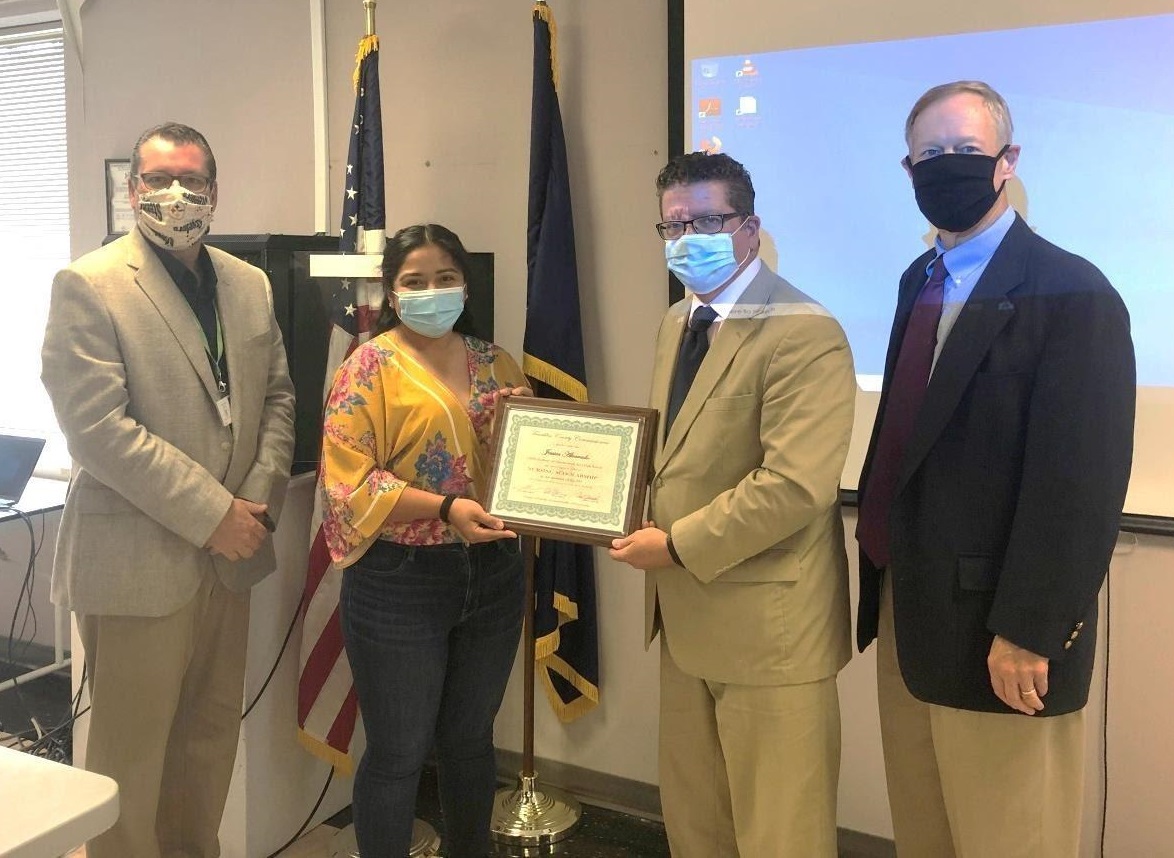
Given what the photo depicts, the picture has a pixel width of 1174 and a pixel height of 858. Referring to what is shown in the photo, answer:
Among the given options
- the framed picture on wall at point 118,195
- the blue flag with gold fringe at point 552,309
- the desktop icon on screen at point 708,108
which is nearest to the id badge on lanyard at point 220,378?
the blue flag with gold fringe at point 552,309

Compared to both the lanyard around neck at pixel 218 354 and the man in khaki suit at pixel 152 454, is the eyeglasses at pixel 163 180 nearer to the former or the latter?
the man in khaki suit at pixel 152 454

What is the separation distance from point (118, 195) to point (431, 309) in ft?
7.16

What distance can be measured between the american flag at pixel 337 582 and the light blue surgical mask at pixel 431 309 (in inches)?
17.1

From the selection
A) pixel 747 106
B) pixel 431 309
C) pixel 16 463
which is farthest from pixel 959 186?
pixel 16 463

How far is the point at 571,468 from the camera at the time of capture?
5.91 ft

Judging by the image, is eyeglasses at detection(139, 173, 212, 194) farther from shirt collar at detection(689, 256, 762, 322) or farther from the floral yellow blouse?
shirt collar at detection(689, 256, 762, 322)

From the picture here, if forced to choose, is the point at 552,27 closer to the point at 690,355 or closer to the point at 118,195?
the point at 690,355

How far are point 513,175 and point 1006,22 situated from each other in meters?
1.34

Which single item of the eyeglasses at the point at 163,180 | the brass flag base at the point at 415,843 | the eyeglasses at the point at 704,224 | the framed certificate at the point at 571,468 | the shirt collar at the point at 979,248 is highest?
the eyeglasses at the point at 163,180

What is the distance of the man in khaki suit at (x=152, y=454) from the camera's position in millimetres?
1786

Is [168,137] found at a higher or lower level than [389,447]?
higher

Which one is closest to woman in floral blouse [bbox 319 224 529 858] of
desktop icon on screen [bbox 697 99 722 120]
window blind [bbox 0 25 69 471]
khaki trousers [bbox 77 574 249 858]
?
khaki trousers [bbox 77 574 249 858]

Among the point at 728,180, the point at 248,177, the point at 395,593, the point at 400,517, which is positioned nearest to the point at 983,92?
the point at 728,180

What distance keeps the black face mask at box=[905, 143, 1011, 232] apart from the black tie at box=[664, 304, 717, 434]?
0.42 m
